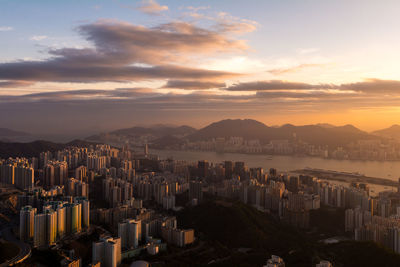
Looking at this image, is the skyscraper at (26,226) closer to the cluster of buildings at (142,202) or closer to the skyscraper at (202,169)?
the cluster of buildings at (142,202)

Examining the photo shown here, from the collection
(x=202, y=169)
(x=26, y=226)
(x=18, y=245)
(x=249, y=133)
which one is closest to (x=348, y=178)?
(x=202, y=169)

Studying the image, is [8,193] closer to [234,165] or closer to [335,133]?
[234,165]

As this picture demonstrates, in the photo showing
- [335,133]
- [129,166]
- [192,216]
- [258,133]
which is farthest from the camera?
[258,133]

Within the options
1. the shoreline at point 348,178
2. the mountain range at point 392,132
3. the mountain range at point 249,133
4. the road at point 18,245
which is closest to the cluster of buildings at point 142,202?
the road at point 18,245

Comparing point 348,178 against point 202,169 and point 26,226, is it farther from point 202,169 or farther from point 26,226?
point 26,226

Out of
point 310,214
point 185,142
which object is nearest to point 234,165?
point 310,214

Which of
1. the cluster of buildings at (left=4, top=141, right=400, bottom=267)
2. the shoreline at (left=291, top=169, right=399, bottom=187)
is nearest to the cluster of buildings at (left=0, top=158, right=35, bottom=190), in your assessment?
the cluster of buildings at (left=4, top=141, right=400, bottom=267)

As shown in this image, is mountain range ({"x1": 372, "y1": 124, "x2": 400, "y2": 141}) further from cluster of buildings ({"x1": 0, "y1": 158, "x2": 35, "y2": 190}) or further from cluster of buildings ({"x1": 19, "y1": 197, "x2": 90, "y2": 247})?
cluster of buildings ({"x1": 19, "y1": 197, "x2": 90, "y2": 247})

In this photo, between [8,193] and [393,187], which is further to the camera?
[393,187]
